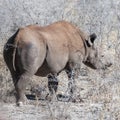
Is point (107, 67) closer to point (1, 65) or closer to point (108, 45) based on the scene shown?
point (108, 45)

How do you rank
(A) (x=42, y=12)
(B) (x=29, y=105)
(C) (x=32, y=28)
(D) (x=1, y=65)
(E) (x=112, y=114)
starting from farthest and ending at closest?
(A) (x=42, y=12) → (D) (x=1, y=65) → (C) (x=32, y=28) → (B) (x=29, y=105) → (E) (x=112, y=114)

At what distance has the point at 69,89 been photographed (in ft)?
33.7

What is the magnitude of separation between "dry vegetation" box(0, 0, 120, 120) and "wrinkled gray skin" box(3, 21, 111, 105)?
0.80 feet

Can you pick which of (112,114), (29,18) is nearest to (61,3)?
(29,18)

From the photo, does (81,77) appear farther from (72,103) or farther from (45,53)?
(72,103)

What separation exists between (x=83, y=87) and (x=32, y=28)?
130 cm

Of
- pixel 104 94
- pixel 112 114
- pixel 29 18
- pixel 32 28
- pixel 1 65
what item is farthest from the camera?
pixel 29 18

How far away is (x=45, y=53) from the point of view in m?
10.9

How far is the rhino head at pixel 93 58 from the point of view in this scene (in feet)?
40.9

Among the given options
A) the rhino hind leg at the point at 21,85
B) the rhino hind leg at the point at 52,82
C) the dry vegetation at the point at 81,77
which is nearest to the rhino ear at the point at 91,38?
the dry vegetation at the point at 81,77

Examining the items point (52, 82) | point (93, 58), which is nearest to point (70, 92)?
point (52, 82)

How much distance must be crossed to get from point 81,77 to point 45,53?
1.12m

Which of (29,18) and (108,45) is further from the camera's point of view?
(29,18)

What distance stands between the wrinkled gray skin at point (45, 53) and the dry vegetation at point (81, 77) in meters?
0.24
